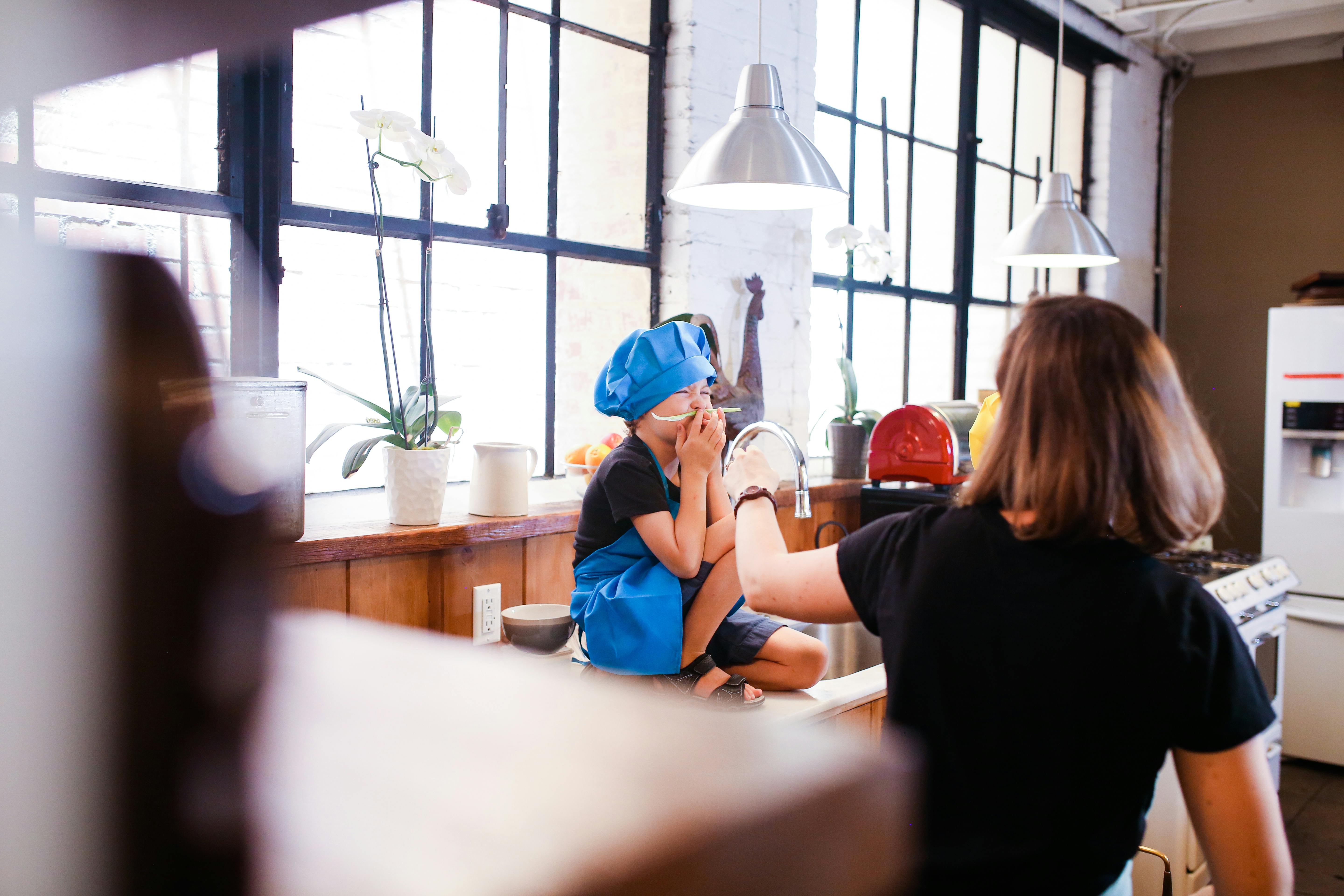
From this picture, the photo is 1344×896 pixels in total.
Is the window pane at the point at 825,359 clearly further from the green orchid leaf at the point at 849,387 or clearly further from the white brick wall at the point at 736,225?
the white brick wall at the point at 736,225

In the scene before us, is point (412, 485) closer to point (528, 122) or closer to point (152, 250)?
point (528, 122)

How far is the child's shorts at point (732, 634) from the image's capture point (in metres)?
1.85

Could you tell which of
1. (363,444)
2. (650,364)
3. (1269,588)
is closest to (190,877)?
(650,364)

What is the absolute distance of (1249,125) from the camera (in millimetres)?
5285

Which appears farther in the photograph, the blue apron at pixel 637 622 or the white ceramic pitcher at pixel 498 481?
the white ceramic pitcher at pixel 498 481

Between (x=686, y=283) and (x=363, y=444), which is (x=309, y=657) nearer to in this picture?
(x=363, y=444)

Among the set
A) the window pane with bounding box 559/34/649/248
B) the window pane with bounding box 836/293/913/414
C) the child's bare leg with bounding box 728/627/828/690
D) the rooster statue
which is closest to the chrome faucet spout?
the child's bare leg with bounding box 728/627/828/690

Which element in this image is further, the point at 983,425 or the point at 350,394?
the point at 983,425

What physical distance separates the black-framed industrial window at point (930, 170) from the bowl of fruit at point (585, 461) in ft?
3.90

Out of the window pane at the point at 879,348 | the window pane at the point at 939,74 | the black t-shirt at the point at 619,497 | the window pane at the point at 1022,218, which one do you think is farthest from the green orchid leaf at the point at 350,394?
the window pane at the point at 1022,218

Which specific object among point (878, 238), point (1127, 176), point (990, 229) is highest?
point (1127, 176)

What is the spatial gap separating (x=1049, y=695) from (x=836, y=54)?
9.86 feet

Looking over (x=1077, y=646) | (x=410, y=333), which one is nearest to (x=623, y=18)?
(x=410, y=333)

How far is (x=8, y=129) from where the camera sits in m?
0.15
